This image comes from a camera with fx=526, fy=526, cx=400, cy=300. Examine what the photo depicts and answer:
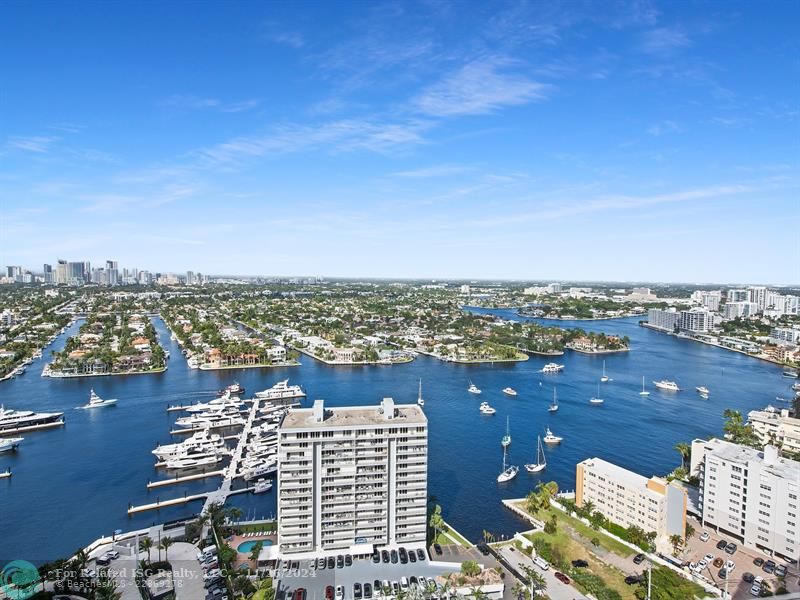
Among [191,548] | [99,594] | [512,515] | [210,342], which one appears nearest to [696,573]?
[512,515]

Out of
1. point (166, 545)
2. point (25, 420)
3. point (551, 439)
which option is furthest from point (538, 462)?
point (25, 420)

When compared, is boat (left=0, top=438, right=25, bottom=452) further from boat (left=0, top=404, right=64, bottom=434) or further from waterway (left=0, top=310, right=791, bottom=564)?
boat (left=0, top=404, right=64, bottom=434)

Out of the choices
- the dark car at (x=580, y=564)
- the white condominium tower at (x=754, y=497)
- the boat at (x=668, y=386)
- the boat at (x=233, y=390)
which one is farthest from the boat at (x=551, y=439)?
the boat at (x=233, y=390)

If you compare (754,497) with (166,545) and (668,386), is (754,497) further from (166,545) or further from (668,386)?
(668,386)

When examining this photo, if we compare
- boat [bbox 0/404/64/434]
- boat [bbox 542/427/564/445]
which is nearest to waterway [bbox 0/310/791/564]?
boat [bbox 542/427/564/445]

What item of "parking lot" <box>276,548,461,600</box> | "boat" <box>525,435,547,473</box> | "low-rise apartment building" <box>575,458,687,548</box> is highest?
"low-rise apartment building" <box>575,458,687,548</box>
